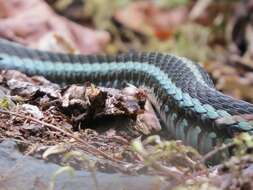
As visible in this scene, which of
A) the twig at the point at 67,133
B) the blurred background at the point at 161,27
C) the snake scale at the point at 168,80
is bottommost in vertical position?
the twig at the point at 67,133

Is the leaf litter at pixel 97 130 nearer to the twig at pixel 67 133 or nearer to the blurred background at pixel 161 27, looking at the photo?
the twig at pixel 67 133

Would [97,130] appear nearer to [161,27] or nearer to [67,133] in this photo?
[67,133]

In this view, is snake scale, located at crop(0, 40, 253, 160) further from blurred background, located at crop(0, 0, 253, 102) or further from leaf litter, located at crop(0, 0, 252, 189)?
blurred background, located at crop(0, 0, 253, 102)

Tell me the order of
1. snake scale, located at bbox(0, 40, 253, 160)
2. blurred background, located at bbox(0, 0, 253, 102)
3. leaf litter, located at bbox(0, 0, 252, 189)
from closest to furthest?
leaf litter, located at bbox(0, 0, 252, 189)
snake scale, located at bbox(0, 40, 253, 160)
blurred background, located at bbox(0, 0, 253, 102)

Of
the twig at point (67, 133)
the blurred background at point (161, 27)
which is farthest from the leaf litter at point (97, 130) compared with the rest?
the blurred background at point (161, 27)

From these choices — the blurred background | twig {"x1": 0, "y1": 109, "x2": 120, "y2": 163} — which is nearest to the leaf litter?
twig {"x1": 0, "y1": 109, "x2": 120, "y2": 163}

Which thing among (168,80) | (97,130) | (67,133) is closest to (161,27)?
(168,80)
